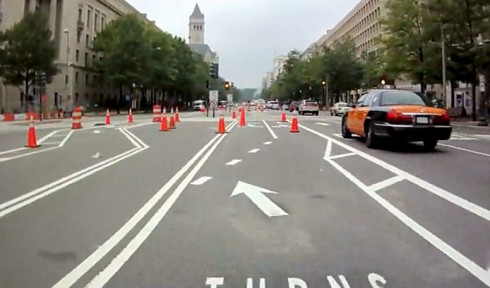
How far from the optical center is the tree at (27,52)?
55.1 metres

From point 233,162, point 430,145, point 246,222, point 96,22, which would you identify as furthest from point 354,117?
point 96,22

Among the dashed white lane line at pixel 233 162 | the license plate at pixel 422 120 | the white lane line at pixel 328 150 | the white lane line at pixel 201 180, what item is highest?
the license plate at pixel 422 120

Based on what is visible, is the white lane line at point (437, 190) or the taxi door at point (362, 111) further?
the taxi door at point (362, 111)

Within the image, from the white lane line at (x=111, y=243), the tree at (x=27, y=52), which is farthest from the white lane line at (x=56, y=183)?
the tree at (x=27, y=52)

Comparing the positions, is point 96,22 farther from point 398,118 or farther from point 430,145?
point 398,118

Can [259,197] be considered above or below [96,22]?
below

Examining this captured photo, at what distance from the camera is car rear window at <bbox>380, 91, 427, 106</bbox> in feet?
53.1

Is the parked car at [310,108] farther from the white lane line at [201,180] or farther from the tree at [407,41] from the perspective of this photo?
the white lane line at [201,180]

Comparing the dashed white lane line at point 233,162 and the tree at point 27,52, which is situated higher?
the tree at point 27,52

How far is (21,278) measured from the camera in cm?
516

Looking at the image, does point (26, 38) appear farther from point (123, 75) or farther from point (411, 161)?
point (411, 161)

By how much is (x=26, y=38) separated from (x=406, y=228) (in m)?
53.9

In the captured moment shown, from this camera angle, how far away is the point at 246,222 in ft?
24.1

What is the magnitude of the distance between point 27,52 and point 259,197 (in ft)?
168
